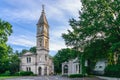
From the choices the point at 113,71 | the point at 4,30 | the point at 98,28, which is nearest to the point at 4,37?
the point at 4,30

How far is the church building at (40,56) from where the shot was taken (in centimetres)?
7512

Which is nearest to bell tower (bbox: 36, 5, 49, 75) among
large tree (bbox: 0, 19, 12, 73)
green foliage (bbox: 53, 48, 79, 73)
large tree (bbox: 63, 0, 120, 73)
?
green foliage (bbox: 53, 48, 79, 73)

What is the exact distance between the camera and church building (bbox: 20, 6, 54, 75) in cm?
7512

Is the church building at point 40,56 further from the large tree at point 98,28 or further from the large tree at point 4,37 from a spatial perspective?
the large tree at point 98,28

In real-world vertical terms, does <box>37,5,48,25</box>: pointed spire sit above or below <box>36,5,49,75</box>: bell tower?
above

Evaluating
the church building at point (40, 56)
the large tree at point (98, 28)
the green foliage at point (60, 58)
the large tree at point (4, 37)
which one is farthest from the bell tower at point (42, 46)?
the large tree at point (98, 28)

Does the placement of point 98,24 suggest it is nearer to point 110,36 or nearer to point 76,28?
point 110,36

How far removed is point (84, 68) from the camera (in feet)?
167

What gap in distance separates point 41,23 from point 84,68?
100 ft

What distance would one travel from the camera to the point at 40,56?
75938 millimetres

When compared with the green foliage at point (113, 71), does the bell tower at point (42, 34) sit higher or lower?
higher

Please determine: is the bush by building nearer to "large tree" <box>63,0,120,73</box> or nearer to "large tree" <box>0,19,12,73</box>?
"large tree" <box>63,0,120,73</box>

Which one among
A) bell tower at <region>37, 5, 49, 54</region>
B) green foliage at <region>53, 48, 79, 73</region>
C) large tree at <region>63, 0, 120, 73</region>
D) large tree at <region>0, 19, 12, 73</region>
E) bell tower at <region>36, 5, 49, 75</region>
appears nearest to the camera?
large tree at <region>63, 0, 120, 73</region>

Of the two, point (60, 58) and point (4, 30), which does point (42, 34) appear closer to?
point (60, 58)
